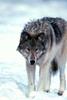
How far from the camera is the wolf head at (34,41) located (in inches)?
383

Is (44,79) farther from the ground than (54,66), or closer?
closer

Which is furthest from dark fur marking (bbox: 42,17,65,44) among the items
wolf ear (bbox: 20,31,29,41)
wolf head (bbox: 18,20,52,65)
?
wolf ear (bbox: 20,31,29,41)

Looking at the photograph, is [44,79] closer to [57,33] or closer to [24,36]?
[57,33]

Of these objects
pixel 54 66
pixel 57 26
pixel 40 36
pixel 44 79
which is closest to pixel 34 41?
pixel 40 36

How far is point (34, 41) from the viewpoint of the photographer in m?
9.86

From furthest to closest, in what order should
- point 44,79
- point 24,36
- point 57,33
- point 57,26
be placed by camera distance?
point 57,26, point 57,33, point 44,79, point 24,36

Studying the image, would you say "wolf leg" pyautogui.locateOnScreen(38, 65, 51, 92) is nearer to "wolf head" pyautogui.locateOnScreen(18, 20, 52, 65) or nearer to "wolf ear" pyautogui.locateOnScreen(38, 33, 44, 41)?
"wolf head" pyautogui.locateOnScreen(18, 20, 52, 65)

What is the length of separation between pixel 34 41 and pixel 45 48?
0.32 metres

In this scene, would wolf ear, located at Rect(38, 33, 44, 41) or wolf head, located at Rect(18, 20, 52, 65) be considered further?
wolf ear, located at Rect(38, 33, 44, 41)

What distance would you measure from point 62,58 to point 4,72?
2.81 m

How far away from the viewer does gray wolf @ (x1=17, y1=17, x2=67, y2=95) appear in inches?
387

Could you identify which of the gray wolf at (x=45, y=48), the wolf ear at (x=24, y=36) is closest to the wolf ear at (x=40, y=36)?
the gray wolf at (x=45, y=48)

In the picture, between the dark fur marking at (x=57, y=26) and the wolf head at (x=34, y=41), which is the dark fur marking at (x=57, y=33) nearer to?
the dark fur marking at (x=57, y=26)

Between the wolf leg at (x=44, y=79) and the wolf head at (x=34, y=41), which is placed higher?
the wolf head at (x=34, y=41)
